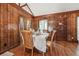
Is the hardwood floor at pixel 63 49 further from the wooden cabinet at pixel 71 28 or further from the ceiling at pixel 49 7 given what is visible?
the ceiling at pixel 49 7

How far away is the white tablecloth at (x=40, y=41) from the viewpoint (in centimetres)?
278

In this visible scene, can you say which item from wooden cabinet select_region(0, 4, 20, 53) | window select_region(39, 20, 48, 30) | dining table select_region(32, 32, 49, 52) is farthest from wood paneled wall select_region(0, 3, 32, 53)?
dining table select_region(32, 32, 49, 52)

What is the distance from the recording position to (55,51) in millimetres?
2723

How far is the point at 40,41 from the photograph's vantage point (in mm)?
2826

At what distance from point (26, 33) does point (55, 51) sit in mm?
752

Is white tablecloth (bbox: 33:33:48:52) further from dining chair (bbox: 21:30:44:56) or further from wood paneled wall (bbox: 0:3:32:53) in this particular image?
wood paneled wall (bbox: 0:3:32:53)

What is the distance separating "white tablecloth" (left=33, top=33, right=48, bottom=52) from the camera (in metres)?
2.78

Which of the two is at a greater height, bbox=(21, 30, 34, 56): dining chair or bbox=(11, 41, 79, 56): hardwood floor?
bbox=(21, 30, 34, 56): dining chair

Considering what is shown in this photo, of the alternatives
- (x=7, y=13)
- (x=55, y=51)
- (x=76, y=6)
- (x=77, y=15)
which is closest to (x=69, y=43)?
(x=55, y=51)

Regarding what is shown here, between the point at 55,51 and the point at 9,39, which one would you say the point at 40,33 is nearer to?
the point at 55,51

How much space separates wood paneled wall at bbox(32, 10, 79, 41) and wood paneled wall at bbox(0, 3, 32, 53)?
0.32m

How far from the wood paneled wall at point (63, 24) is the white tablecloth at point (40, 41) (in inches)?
8.7

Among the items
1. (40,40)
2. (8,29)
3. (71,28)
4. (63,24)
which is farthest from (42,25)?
(8,29)

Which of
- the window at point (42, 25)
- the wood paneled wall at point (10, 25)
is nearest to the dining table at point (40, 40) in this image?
the window at point (42, 25)
